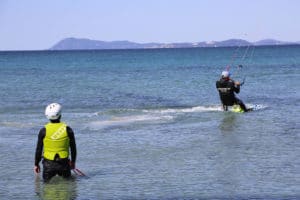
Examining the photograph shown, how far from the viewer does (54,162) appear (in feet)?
34.1

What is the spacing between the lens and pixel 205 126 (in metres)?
18.9

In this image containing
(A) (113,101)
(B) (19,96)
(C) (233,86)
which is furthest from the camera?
(B) (19,96)

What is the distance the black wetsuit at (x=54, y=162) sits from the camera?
10.2 m

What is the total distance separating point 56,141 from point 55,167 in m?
0.49

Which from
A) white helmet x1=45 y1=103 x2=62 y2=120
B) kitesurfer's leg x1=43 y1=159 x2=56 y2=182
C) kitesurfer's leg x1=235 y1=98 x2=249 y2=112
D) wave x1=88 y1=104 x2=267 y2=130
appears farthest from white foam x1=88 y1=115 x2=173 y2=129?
white helmet x1=45 y1=103 x2=62 y2=120

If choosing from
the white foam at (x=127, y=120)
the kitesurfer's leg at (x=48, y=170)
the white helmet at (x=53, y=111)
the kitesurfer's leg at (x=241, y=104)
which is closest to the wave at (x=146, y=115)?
the white foam at (x=127, y=120)

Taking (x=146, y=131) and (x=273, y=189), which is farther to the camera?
(x=146, y=131)

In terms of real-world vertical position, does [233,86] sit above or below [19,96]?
below

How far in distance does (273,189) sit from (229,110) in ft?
41.7

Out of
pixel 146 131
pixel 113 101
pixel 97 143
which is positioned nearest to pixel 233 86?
pixel 146 131

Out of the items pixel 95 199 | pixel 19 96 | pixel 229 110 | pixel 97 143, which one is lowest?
pixel 95 199

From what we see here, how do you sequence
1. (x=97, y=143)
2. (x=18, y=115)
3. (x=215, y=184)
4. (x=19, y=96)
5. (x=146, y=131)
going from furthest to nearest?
1. (x=19, y=96)
2. (x=18, y=115)
3. (x=146, y=131)
4. (x=97, y=143)
5. (x=215, y=184)

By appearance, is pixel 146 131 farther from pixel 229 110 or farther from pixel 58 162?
pixel 58 162

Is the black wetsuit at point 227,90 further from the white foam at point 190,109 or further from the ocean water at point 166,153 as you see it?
the white foam at point 190,109
